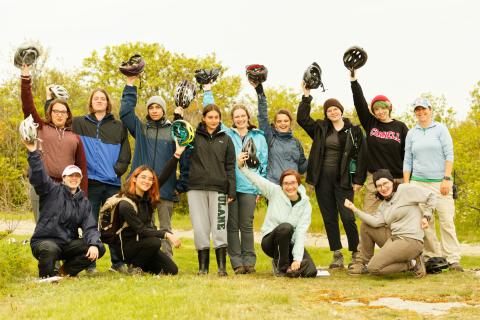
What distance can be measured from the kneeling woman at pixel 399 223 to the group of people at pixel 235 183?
2cm

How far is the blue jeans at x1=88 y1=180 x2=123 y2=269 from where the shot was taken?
8914 millimetres

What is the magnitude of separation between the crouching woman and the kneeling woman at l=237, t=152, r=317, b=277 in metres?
2.19

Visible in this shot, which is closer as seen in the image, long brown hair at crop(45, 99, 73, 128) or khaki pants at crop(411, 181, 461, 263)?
long brown hair at crop(45, 99, 73, 128)

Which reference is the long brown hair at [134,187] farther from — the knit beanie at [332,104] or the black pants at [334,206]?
the knit beanie at [332,104]

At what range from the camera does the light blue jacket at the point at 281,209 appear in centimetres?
883

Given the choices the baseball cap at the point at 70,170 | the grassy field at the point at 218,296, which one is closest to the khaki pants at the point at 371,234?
the grassy field at the point at 218,296

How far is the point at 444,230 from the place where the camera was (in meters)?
9.43

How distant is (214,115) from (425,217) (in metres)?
3.23

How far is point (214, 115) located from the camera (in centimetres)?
885

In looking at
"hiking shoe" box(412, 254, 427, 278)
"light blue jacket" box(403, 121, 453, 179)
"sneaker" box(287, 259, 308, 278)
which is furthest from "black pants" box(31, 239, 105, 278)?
"light blue jacket" box(403, 121, 453, 179)

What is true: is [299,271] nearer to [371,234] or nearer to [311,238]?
[371,234]

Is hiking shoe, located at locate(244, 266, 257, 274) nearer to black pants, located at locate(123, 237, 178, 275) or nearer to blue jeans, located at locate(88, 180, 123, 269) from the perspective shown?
black pants, located at locate(123, 237, 178, 275)

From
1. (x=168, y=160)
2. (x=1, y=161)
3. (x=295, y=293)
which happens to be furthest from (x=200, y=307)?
(x=1, y=161)

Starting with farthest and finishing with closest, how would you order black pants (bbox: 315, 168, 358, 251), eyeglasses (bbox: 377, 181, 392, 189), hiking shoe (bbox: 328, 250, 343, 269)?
hiking shoe (bbox: 328, 250, 343, 269), black pants (bbox: 315, 168, 358, 251), eyeglasses (bbox: 377, 181, 392, 189)
